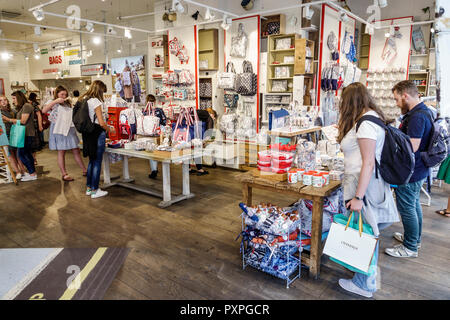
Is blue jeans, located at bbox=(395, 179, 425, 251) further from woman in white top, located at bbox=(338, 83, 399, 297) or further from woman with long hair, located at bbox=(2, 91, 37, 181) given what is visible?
woman with long hair, located at bbox=(2, 91, 37, 181)

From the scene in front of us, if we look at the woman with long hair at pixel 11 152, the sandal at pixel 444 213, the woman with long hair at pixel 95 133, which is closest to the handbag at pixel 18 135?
the woman with long hair at pixel 11 152

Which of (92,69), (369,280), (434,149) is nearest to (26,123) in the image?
(369,280)

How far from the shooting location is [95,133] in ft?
15.8

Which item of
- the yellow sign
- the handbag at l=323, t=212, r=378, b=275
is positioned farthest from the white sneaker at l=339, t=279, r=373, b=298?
the yellow sign

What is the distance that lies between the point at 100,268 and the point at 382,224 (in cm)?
248

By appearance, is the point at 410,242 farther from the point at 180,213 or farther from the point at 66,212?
the point at 66,212

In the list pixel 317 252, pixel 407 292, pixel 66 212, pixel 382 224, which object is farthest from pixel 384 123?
pixel 66 212

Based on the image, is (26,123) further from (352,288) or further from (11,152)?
(352,288)

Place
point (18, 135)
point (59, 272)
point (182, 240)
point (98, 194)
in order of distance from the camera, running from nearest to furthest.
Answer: point (59, 272) < point (182, 240) < point (98, 194) < point (18, 135)

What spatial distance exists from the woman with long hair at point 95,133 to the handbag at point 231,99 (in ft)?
10.8

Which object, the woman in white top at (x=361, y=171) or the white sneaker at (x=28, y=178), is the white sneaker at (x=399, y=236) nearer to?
the woman in white top at (x=361, y=171)

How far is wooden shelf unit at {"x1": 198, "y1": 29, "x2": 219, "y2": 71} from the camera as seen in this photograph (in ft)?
26.0

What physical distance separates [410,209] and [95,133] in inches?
165

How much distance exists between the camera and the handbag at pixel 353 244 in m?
2.31
